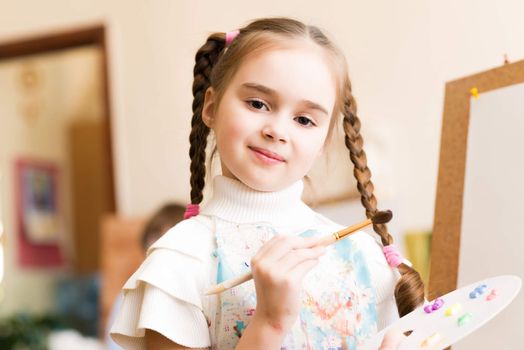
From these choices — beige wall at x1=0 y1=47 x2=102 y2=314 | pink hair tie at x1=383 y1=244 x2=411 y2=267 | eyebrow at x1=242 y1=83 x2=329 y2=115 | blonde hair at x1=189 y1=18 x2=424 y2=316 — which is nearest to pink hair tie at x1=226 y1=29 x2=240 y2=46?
blonde hair at x1=189 y1=18 x2=424 y2=316

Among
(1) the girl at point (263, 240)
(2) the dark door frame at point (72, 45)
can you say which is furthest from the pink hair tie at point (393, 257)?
(2) the dark door frame at point (72, 45)

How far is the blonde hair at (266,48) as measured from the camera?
2.81 ft

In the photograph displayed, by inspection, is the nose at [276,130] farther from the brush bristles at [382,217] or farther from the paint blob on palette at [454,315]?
the paint blob on palette at [454,315]

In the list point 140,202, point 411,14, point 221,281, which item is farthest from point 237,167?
point 140,202

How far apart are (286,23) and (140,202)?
6.85 ft

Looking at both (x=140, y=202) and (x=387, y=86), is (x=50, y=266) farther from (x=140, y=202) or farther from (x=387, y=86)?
(x=387, y=86)

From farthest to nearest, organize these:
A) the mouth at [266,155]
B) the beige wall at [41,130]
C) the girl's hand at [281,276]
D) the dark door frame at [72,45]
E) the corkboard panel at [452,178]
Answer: the beige wall at [41,130] < the dark door frame at [72,45] < the corkboard panel at [452,178] < the mouth at [266,155] < the girl's hand at [281,276]

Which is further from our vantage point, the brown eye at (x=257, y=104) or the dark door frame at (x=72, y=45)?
the dark door frame at (x=72, y=45)

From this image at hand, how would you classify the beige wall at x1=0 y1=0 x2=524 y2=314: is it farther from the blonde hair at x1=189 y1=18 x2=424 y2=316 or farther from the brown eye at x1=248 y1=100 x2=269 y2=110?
the brown eye at x1=248 y1=100 x2=269 y2=110

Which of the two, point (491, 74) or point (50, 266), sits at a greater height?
point (491, 74)

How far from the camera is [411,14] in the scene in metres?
1.65

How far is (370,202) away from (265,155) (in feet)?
0.60

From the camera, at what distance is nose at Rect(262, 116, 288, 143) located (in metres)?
0.81

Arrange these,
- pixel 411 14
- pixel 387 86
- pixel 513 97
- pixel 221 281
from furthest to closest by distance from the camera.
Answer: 1. pixel 387 86
2. pixel 411 14
3. pixel 513 97
4. pixel 221 281
